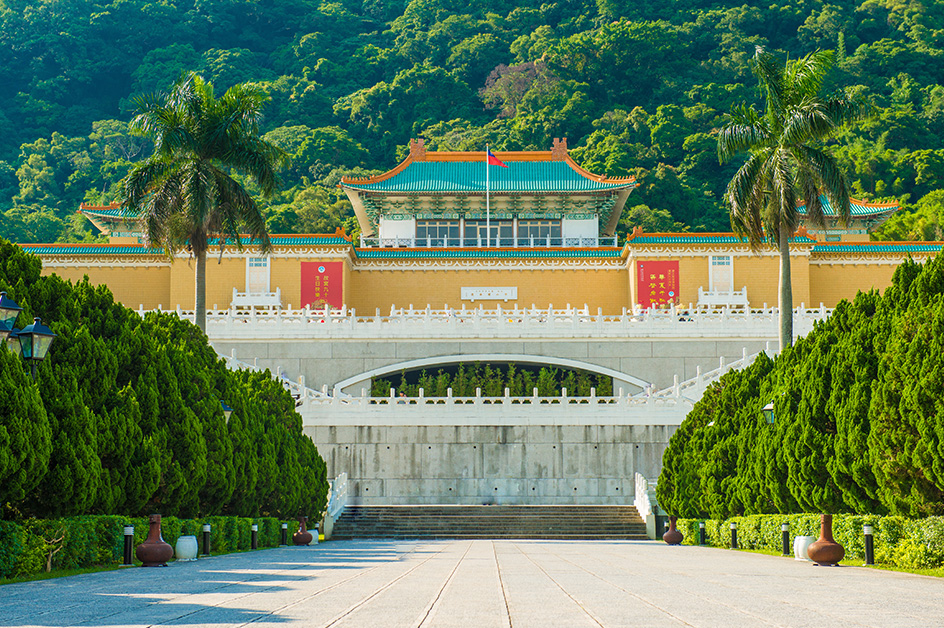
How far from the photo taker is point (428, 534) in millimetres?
27531

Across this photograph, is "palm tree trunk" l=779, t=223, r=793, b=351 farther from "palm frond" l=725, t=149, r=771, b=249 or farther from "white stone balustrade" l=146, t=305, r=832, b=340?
"white stone balustrade" l=146, t=305, r=832, b=340

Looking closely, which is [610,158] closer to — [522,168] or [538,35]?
[522,168]

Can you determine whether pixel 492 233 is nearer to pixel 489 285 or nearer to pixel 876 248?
pixel 489 285

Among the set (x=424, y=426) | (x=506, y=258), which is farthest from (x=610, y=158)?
(x=424, y=426)

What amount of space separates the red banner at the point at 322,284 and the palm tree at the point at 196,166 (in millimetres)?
15240

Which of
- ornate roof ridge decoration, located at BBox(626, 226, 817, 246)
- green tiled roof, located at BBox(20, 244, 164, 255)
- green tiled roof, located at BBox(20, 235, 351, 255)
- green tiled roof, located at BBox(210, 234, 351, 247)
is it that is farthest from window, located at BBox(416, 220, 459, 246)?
green tiled roof, located at BBox(20, 244, 164, 255)

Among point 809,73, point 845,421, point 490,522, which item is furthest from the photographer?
point 490,522

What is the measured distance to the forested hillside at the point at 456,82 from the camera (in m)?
71.9

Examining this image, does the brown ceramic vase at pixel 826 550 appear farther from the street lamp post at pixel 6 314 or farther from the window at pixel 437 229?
the window at pixel 437 229

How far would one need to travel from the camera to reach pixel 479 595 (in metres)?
10.2

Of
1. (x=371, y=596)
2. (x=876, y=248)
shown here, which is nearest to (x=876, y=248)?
(x=876, y=248)

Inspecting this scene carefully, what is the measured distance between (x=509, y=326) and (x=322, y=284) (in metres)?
10.1

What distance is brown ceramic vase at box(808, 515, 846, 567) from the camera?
1458 centimetres

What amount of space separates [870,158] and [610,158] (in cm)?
1672
